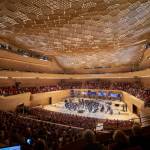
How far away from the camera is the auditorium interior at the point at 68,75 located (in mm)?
6628

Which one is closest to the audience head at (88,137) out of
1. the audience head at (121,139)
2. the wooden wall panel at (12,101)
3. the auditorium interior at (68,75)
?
the auditorium interior at (68,75)

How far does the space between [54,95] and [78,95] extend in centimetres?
595

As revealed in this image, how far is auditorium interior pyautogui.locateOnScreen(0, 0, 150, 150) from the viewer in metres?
6.63

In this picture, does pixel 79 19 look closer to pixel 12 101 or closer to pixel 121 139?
pixel 121 139

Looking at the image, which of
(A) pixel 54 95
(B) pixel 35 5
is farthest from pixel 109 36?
(A) pixel 54 95

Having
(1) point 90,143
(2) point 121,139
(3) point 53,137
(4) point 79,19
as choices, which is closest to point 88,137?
(1) point 90,143

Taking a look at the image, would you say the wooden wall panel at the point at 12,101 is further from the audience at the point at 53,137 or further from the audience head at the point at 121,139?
the audience head at the point at 121,139

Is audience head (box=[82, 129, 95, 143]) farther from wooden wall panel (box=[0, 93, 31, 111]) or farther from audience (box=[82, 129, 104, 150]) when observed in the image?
wooden wall panel (box=[0, 93, 31, 111])

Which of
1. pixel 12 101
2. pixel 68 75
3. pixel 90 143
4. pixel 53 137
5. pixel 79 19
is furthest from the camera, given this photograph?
pixel 68 75

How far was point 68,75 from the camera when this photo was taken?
4003cm

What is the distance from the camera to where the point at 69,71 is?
41688mm

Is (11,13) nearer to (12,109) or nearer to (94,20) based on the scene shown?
(94,20)

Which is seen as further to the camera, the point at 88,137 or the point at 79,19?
the point at 79,19

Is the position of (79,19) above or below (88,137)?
above
